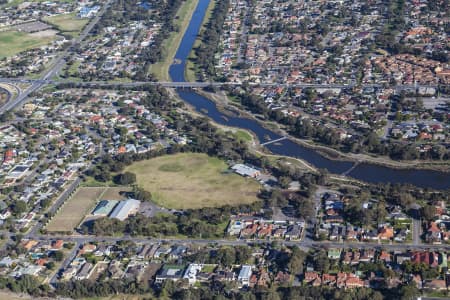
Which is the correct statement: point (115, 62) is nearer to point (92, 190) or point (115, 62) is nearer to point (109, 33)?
point (109, 33)

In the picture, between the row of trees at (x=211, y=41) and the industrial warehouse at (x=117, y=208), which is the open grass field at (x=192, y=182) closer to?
the industrial warehouse at (x=117, y=208)

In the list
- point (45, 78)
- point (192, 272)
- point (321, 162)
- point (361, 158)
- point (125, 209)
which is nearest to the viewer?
point (192, 272)

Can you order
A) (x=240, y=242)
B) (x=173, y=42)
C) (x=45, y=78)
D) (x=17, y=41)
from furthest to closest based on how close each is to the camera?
(x=17, y=41), (x=173, y=42), (x=45, y=78), (x=240, y=242)

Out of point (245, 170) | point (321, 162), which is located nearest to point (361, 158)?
point (321, 162)

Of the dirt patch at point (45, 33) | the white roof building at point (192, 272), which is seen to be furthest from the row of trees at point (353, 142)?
the dirt patch at point (45, 33)

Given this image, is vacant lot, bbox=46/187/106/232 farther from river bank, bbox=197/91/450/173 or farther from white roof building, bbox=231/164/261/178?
river bank, bbox=197/91/450/173

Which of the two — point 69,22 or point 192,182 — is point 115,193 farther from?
point 69,22

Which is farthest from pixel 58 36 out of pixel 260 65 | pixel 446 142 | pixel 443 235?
pixel 443 235
